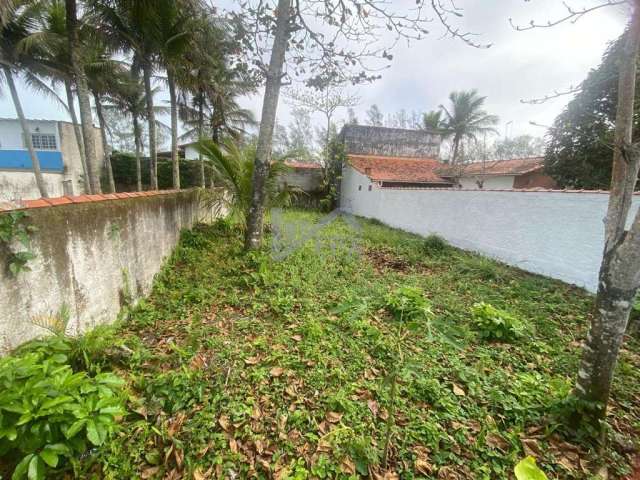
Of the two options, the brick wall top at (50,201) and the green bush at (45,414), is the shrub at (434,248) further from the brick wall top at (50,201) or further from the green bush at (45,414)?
the green bush at (45,414)

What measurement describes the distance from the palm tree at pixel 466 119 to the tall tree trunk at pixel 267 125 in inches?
730

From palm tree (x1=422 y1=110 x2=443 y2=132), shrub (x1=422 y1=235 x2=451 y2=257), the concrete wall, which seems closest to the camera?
the concrete wall

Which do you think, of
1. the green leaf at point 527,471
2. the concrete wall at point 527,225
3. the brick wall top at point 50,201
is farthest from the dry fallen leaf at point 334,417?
the concrete wall at point 527,225

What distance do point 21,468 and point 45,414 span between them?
24 centimetres

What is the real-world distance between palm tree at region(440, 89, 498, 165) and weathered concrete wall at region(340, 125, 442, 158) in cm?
271

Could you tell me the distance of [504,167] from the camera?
15.0 m

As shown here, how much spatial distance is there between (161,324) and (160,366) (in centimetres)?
91

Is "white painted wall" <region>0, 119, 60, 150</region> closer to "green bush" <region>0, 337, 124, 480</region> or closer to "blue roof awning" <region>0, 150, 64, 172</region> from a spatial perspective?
"blue roof awning" <region>0, 150, 64, 172</region>

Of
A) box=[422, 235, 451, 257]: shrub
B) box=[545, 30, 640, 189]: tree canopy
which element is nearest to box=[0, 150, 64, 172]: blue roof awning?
box=[422, 235, 451, 257]: shrub

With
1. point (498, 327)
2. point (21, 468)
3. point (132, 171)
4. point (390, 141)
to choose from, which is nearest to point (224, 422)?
point (21, 468)

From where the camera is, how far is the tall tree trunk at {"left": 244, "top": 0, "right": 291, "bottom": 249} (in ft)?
15.8

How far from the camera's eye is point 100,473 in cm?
160

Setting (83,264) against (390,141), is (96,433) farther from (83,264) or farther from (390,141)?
(390,141)

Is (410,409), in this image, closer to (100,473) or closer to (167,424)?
(167,424)
